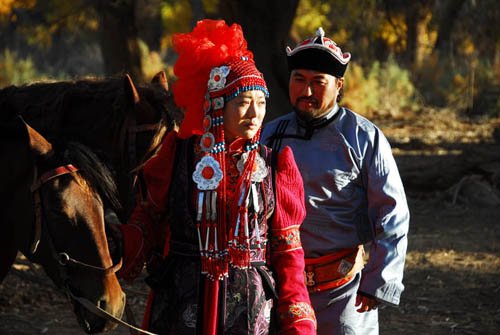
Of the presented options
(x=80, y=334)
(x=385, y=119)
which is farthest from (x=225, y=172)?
(x=385, y=119)

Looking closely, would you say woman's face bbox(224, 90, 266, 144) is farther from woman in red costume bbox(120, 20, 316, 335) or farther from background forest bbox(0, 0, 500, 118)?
background forest bbox(0, 0, 500, 118)

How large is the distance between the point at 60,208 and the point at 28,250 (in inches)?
9.6

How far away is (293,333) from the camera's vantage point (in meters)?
2.90

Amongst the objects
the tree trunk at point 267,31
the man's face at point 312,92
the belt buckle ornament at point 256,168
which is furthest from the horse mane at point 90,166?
the tree trunk at point 267,31

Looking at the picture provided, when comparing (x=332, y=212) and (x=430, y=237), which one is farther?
(x=430, y=237)

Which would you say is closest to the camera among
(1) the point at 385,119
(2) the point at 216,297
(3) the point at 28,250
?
(2) the point at 216,297

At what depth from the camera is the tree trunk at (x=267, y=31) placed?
1164 cm

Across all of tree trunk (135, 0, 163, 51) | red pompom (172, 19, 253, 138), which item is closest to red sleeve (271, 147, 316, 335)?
red pompom (172, 19, 253, 138)

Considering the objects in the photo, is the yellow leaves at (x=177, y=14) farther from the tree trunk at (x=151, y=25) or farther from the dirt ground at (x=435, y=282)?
the dirt ground at (x=435, y=282)

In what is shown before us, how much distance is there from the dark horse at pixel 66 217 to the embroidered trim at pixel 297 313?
22.0 inches

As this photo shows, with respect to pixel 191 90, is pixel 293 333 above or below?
below

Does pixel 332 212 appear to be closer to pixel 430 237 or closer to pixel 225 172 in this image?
pixel 225 172

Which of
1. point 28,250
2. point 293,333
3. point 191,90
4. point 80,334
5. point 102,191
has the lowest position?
point 80,334

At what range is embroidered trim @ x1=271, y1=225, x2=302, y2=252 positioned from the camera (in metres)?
2.99
